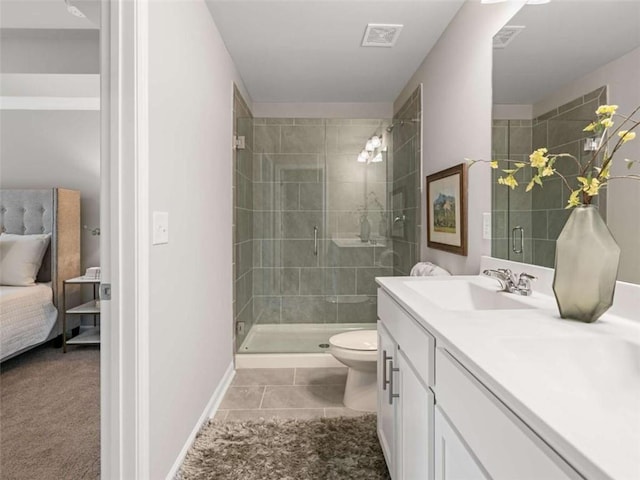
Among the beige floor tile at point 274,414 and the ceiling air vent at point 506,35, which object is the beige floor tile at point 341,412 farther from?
the ceiling air vent at point 506,35

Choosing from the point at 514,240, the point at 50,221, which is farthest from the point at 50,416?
the point at 514,240

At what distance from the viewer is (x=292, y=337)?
361 centimetres

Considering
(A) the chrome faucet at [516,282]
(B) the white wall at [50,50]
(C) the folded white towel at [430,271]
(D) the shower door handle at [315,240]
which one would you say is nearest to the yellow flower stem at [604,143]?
(A) the chrome faucet at [516,282]

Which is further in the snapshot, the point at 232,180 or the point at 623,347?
the point at 232,180

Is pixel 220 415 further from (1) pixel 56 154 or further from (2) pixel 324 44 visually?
(1) pixel 56 154

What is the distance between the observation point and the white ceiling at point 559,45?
114cm

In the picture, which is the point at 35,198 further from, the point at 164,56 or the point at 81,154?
the point at 164,56

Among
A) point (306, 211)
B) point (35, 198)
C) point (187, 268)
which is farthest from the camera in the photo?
point (306, 211)

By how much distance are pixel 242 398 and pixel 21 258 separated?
8.09ft

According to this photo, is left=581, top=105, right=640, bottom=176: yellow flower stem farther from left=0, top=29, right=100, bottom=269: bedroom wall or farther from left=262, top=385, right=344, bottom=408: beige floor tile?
left=0, top=29, right=100, bottom=269: bedroom wall

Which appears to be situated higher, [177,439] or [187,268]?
[187,268]

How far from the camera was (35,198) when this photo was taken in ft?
12.1

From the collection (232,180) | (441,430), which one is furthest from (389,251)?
(441,430)

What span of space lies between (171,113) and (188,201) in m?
0.43
